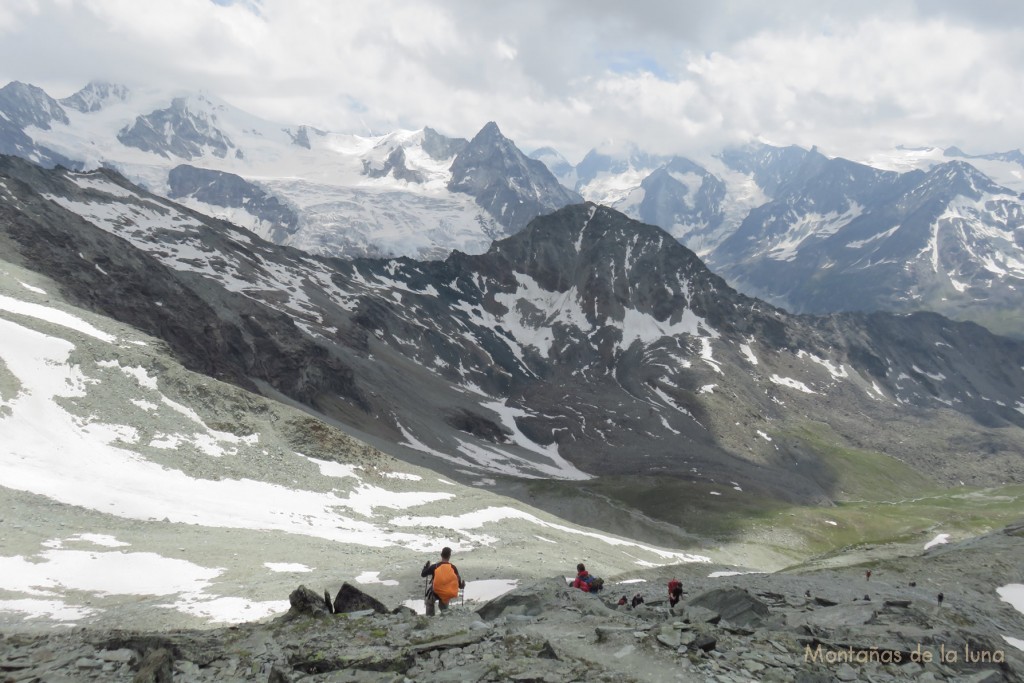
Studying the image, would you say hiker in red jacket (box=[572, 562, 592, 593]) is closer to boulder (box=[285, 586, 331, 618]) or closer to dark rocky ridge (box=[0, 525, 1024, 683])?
dark rocky ridge (box=[0, 525, 1024, 683])

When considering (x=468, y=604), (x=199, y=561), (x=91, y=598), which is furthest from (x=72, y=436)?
(x=468, y=604)

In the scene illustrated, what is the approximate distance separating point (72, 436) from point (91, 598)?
2606 centimetres

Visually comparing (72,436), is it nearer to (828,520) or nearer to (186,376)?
(186,376)

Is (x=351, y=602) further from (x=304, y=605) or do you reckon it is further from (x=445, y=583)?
(x=445, y=583)

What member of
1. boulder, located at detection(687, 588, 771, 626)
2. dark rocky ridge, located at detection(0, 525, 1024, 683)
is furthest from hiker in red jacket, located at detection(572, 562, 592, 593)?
boulder, located at detection(687, 588, 771, 626)

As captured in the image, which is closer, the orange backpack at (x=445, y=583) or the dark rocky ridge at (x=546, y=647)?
the dark rocky ridge at (x=546, y=647)

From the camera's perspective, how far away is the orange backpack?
70.5 feet

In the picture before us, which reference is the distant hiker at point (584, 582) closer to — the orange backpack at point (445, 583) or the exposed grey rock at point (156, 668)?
the orange backpack at point (445, 583)

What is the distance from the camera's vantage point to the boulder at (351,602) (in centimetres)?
2233

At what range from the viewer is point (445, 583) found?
21703 millimetres

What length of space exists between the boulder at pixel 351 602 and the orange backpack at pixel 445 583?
2.30 m

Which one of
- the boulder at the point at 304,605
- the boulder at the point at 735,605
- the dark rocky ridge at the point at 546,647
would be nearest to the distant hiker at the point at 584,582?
the dark rocky ridge at the point at 546,647

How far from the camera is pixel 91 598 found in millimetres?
30938

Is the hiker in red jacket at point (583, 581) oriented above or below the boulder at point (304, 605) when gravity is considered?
above
